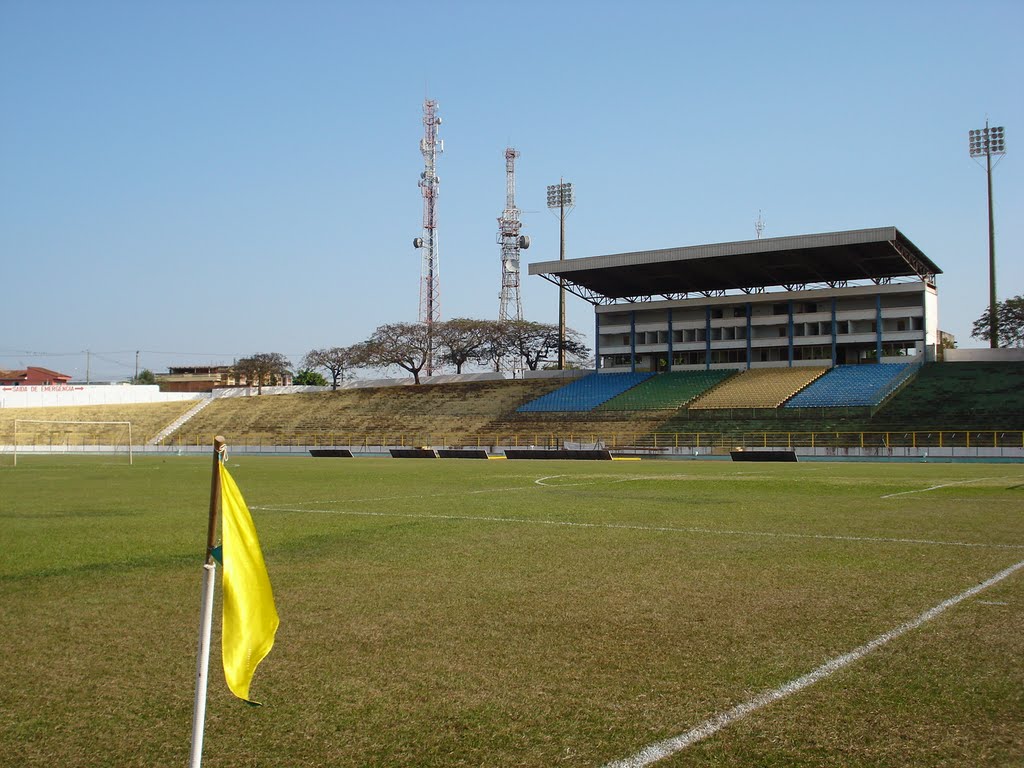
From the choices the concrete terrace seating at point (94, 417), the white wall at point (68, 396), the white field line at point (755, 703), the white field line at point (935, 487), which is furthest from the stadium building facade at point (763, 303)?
the white field line at point (755, 703)

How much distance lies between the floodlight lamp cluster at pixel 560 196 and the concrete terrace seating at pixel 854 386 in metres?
30.2

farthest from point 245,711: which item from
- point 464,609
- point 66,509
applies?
point 66,509

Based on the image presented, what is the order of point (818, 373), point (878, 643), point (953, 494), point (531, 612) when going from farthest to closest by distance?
point (818, 373) < point (953, 494) < point (531, 612) < point (878, 643)

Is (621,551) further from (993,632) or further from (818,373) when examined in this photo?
(818,373)

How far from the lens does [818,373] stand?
6475 centimetres

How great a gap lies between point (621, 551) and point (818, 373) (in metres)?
57.4

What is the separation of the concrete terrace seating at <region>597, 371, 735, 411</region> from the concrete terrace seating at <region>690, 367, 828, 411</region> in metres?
1.26

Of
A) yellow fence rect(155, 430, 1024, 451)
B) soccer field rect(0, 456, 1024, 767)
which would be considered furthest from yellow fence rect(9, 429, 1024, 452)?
soccer field rect(0, 456, 1024, 767)

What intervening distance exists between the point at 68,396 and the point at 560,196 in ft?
178

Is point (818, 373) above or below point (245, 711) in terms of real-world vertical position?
above

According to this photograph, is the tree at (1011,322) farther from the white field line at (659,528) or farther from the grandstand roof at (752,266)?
the white field line at (659,528)

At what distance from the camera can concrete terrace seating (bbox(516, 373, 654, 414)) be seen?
69375mm

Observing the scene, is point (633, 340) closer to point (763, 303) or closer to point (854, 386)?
point (763, 303)

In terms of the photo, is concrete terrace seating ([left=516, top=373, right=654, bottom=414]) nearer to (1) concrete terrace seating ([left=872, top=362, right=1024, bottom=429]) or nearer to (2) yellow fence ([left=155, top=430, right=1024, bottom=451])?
(2) yellow fence ([left=155, top=430, right=1024, bottom=451])
